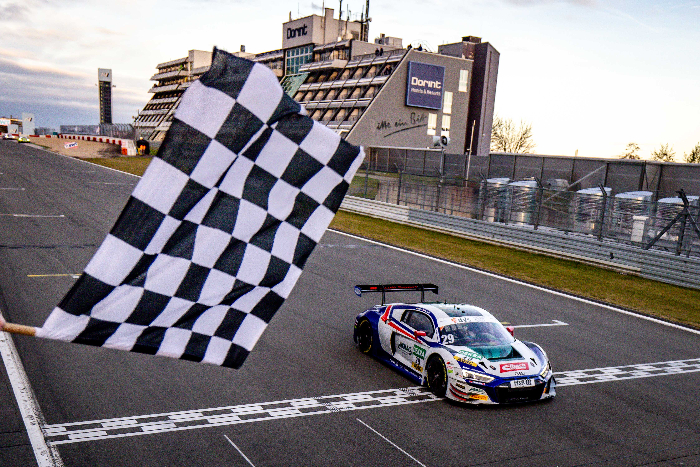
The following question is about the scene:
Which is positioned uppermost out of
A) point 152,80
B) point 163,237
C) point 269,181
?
point 152,80

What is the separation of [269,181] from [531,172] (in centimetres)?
3308

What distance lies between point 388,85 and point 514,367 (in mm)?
63395

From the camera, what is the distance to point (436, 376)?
365 inches

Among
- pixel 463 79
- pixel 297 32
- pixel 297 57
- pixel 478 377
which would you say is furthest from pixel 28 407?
pixel 297 32

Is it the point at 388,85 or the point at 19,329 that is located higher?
the point at 388,85

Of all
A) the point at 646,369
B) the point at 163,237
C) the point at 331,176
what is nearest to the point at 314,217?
the point at 331,176

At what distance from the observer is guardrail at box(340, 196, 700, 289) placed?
19.1 meters

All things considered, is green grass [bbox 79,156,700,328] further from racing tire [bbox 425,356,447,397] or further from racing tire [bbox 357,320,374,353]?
racing tire [bbox 425,356,447,397]

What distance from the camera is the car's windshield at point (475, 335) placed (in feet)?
31.2

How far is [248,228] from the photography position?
4141 mm

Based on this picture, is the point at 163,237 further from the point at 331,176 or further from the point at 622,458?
the point at 622,458

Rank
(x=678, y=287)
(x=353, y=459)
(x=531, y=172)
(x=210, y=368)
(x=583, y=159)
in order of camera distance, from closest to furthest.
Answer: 1. (x=353, y=459)
2. (x=210, y=368)
3. (x=678, y=287)
4. (x=583, y=159)
5. (x=531, y=172)

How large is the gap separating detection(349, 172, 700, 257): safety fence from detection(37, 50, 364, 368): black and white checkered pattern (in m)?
18.0

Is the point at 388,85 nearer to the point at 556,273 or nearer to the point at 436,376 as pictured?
the point at 556,273
